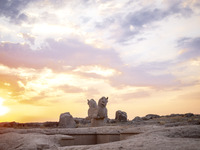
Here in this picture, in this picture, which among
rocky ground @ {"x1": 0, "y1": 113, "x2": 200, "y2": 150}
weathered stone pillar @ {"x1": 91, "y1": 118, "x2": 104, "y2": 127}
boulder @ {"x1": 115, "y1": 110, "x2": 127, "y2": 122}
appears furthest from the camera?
boulder @ {"x1": 115, "y1": 110, "x2": 127, "y2": 122}

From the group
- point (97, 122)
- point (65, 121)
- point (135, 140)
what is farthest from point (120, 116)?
point (135, 140)

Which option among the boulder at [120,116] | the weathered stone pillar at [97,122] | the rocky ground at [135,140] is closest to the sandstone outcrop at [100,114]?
the weathered stone pillar at [97,122]

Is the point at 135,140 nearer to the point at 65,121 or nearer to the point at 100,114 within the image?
the point at 100,114

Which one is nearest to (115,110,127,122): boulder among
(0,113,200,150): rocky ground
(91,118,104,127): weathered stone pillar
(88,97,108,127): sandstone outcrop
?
(88,97,108,127): sandstone outcrop

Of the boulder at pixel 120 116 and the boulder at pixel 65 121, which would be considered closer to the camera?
the boulder at pixel 65 121

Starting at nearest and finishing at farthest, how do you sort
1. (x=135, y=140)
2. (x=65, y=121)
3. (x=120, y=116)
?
1. (x=135, y=140)
2. (x=65, y=121)
3. (x=120, y=116)

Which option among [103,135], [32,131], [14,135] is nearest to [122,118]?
[103,135]

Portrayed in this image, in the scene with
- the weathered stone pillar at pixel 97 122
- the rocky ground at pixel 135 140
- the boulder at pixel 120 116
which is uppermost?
the boulder at pixel 120 116

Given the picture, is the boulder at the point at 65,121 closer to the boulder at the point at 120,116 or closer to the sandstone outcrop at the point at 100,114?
the sandstone outcrop at the point at 100,114

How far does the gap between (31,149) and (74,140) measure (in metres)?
4.02

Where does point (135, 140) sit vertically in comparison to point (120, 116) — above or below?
below

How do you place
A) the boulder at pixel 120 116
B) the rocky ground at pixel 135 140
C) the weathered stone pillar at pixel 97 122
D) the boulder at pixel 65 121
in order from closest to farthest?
the rocky ground at pixel 135 140
the weathered stone pillar at pixel 97 122
the boulder at pixel 65 121
the boulder at pixel 120 116

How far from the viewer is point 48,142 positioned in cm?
1110

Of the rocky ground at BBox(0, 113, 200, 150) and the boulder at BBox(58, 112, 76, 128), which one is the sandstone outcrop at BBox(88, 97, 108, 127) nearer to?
the boulder at BBox(58, 112, 76, 128)
